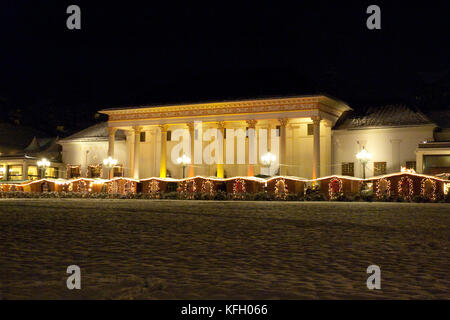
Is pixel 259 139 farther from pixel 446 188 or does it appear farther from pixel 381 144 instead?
pixel 446 188

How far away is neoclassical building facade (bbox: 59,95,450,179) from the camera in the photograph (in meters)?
47.5

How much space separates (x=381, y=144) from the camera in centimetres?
4866

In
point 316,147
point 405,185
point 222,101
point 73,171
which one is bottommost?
point 405,185

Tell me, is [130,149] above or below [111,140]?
below

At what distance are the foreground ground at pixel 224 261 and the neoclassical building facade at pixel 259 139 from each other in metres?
34.7

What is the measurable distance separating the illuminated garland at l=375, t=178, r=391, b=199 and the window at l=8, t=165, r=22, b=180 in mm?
46207

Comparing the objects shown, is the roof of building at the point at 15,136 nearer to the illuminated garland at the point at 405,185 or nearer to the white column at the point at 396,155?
the white column at the point at 396,155

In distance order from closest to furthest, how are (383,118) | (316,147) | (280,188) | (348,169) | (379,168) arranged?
(280,188), (316,147), (379,168), (383,118), (348,169)

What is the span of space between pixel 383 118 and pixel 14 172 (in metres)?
44.4

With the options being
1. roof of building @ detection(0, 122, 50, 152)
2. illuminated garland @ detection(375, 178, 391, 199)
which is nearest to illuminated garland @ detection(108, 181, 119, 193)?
illuminated garland @ detection(375, 178, 391, 199)

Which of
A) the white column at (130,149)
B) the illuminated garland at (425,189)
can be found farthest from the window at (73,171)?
the illuminated garland at (425,189)

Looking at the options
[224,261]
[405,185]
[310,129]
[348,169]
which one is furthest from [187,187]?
[224,261]

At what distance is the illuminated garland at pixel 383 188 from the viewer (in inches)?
1341
